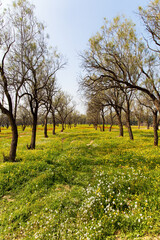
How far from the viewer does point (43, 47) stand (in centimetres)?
1420

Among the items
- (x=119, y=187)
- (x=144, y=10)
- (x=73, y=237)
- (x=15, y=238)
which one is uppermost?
(x=144, y=10)

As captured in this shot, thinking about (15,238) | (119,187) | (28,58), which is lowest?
(15,238)

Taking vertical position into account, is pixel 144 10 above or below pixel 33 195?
above

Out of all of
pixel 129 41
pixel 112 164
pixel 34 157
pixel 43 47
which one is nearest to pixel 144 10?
pixel 129 41

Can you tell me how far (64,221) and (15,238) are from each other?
5.66 feet

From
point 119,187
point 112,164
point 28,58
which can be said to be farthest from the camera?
point 28,58

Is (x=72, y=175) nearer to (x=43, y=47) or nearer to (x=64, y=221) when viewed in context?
(x=64, y=221)

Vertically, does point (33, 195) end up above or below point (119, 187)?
below

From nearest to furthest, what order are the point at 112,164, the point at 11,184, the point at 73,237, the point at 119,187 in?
1. the point at 73,237
2. the point at 119,187
3. the point at 11,184
4. the point at 112,164

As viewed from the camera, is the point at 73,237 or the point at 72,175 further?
the point at 72,175

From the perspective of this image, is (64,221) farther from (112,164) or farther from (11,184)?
(112,164)

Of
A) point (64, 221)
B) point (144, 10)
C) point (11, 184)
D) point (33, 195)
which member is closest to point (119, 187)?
point (64, 221)

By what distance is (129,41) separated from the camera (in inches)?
526

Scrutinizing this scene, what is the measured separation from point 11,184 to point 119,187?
20.2 ft
